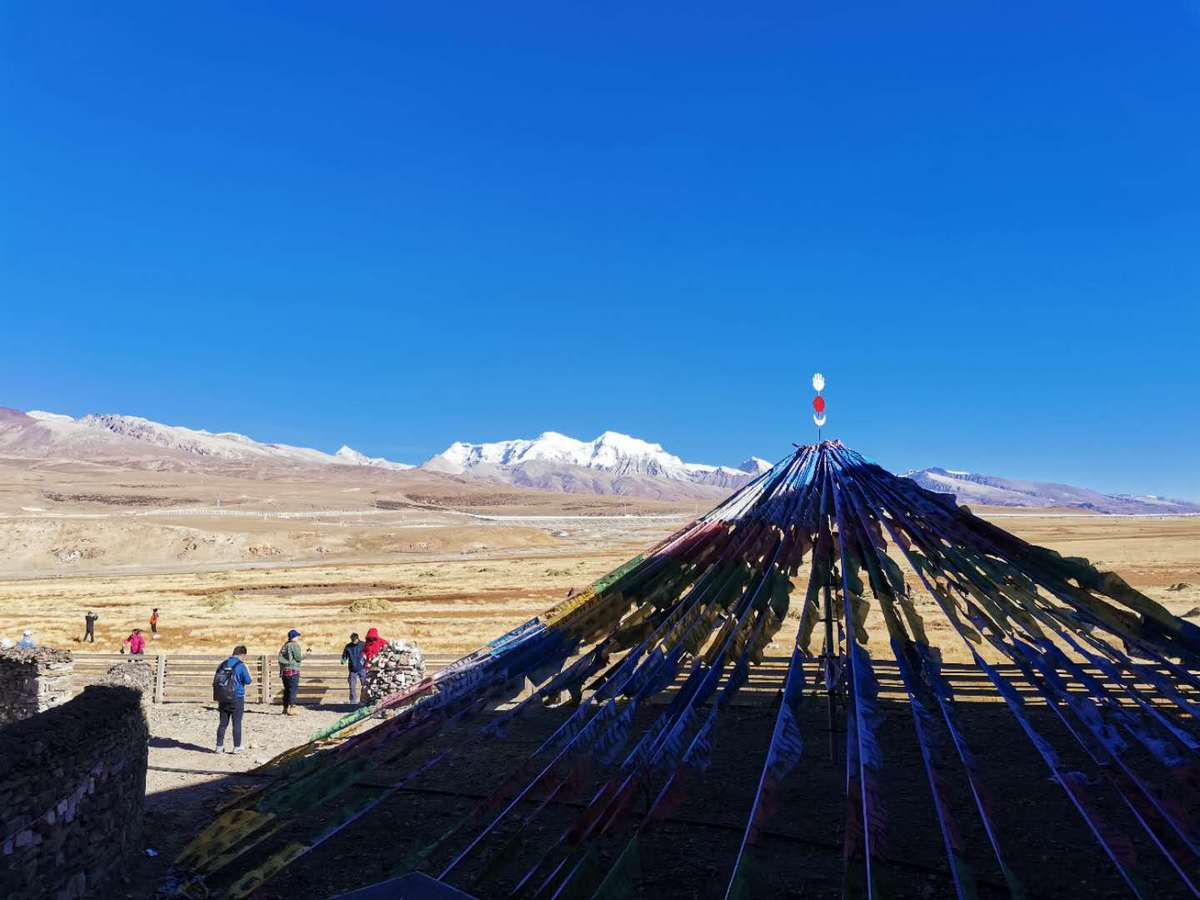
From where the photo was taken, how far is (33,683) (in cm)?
1314

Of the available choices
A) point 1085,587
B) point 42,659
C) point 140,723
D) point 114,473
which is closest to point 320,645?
point 42,659

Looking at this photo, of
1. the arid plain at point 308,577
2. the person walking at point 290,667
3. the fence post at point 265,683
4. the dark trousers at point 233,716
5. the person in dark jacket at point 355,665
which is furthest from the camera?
the arid plain at point 308,577

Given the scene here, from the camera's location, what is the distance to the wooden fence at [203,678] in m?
16.9

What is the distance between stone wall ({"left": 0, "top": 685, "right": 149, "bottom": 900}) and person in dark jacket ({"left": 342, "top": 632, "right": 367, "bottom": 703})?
7.51 m

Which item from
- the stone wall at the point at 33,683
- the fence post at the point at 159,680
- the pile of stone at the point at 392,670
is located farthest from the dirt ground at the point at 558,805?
the stone wall at the point at 33,683

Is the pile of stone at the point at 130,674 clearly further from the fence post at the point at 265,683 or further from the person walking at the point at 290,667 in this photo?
the fence post at the point at 265,683

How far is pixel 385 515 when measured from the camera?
12850 cm

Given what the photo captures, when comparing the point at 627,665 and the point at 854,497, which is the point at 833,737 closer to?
the point at 854,497

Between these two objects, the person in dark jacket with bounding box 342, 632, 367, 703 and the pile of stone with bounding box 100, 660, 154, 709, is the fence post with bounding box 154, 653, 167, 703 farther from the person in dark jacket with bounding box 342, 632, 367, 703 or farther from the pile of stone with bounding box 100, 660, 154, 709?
the pile of stone with bounding box 100, 660, 154, 709

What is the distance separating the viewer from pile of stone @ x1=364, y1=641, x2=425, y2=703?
50.9 ft

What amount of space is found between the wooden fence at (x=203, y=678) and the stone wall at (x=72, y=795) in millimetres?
8624

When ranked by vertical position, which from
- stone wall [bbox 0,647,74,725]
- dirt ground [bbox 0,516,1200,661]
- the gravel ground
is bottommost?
dirt ground [bbox 0,516,1200,661]

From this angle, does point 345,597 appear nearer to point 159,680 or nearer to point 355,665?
point 159,680

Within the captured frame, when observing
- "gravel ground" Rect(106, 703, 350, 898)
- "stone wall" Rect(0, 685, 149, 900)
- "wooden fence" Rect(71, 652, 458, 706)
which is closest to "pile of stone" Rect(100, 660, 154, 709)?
"gravel ground" Rect(106, 703, 350, 898)
